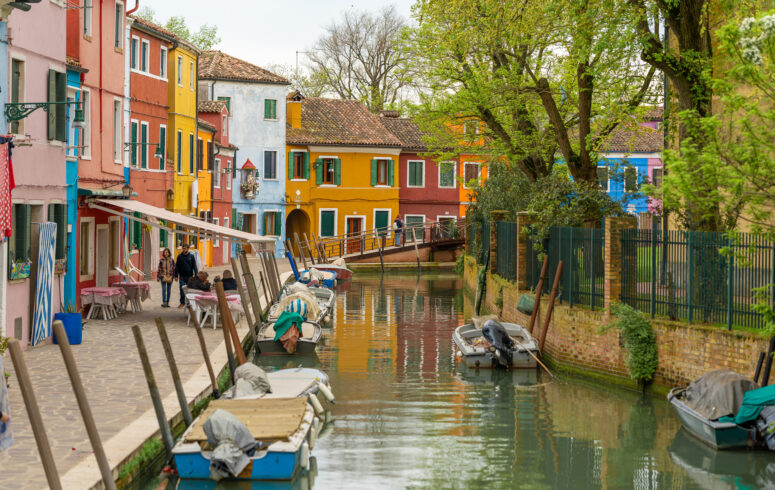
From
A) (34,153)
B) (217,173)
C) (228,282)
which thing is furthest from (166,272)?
(217,173)

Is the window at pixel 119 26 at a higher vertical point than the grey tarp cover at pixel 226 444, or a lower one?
higher

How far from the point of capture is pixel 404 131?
57781 millimetres

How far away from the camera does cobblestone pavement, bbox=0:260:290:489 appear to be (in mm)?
10602

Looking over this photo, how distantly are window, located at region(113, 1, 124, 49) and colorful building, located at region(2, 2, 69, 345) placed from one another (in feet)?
21.9

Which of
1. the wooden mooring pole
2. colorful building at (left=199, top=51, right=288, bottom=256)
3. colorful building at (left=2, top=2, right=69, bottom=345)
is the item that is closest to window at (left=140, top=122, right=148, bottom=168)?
colorful building at (left=2, top=2, right=69, bottom=345)

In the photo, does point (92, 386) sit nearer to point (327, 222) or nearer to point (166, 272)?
point (166, 272)

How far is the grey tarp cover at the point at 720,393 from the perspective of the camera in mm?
13266

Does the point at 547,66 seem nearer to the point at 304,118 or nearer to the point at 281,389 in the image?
the point at 281,389

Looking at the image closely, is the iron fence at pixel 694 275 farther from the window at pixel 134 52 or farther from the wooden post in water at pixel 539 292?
the window at pixel 134 52

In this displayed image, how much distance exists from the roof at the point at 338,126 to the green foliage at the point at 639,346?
125ft

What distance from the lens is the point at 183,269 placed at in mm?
25922

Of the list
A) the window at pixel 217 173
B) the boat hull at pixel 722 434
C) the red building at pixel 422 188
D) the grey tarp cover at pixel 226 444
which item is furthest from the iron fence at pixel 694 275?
the red building at pixel 422 188

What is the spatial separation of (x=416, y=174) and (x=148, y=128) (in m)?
24.7

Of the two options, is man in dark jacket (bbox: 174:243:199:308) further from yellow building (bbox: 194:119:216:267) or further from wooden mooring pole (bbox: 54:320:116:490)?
wooden mooring pole (bbox: 54:320:116:490)
